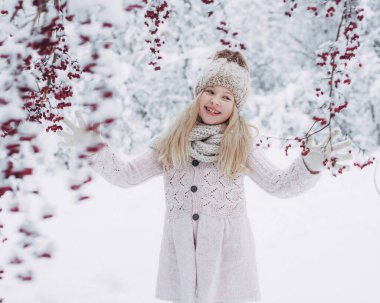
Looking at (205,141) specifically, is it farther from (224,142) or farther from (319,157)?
(319,157)

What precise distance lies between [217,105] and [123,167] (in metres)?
0.66

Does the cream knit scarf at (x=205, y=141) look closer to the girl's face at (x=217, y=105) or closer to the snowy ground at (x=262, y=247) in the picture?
the girl's face at (x=217, y=105)

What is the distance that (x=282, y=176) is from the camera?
8.43 ft

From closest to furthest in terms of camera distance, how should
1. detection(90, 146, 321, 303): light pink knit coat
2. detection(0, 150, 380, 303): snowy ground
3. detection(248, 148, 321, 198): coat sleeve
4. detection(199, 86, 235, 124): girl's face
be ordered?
detection(248, 148, 321, 198): coat sleeve → detection(90, 146, 321, 303): light pink knit coat → detection(199, 86, 235, 124): girl's face → detection(0, 150, 380, 303): snowy ground

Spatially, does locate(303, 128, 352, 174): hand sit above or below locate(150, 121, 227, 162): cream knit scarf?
below

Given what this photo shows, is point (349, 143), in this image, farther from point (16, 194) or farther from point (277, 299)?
point (277, 299)

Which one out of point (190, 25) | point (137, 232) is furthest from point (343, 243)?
point (190, 25)

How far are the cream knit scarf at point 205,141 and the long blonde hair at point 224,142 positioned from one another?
29 mm

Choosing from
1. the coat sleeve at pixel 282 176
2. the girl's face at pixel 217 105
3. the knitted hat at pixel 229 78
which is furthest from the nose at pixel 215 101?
the coat sleeve at pixel 282 176

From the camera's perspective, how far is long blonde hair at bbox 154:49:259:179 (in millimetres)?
2588

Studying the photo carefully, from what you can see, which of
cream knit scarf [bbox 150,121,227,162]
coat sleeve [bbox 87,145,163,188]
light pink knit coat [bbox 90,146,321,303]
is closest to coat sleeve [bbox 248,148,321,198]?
light pink knit coat [bbox 90,146,321,303]

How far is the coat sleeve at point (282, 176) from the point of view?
2.44 m

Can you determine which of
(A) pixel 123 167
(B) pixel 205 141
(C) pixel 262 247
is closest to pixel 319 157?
(B) pixel 205 141

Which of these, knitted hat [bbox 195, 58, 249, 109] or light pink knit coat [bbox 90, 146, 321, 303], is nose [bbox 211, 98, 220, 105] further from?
light pink knit coat [bbox 90, 146, 321, 303]
